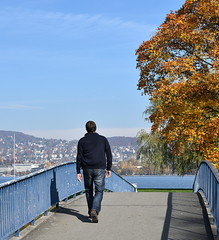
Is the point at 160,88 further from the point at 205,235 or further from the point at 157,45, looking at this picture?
the point at 205,235

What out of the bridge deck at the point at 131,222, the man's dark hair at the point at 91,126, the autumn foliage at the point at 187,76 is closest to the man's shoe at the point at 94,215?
the bridge deck at the point at 131,222

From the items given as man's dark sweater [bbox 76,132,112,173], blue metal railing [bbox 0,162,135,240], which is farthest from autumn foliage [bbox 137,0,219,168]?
man's dark sweater [bbox 76,132,112,173]

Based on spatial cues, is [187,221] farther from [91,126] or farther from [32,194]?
[32,194]

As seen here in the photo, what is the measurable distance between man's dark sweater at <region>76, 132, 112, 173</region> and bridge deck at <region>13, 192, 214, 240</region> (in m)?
1.05

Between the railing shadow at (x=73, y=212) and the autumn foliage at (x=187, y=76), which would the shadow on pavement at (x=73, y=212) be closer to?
the railing shadow at (x=73, y=212)

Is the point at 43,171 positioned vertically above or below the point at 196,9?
below

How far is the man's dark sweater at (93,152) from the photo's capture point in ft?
31.4

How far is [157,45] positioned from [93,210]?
45.3 ft

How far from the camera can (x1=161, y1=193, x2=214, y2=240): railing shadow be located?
7.92 metres

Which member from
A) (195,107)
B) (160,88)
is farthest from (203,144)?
(160,88)

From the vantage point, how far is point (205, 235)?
314 inches

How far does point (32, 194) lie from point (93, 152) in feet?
4.44

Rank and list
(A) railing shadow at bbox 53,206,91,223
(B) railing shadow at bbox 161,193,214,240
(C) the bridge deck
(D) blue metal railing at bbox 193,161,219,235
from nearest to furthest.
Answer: (D) blue metal railing at bbox 193,161,219,235 < (B) railing shadow at bbox 161,193,214,240 < (C) the bridge deck < (A) railing shadow at bbox 53,206,91,223

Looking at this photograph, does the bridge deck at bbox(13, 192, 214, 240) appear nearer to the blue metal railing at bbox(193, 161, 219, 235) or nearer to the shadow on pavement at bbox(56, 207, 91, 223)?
the shadow on pavement at bbox(56, 207, 91, 223)
